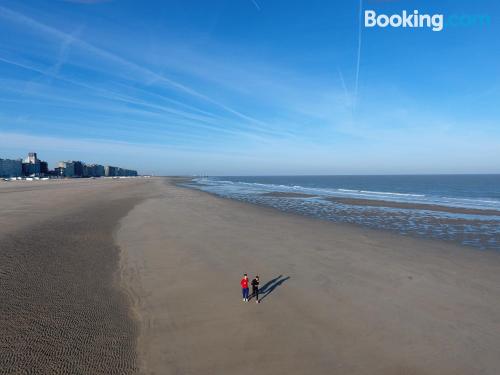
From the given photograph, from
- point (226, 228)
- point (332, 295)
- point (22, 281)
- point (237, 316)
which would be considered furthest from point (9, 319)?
point (226, 228)

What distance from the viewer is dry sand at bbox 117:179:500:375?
7332 mm

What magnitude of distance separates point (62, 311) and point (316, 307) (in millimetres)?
8501

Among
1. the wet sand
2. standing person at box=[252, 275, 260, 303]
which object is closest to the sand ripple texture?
the wet sand

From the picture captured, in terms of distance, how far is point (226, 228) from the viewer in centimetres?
2386

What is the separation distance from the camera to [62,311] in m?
9.54

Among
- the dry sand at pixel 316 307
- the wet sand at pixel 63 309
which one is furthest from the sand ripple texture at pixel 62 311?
the dry sand at pixel 316 307

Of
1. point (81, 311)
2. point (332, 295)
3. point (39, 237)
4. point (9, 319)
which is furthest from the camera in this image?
point (39, 237)

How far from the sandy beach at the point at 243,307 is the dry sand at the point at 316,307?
0.04 meters

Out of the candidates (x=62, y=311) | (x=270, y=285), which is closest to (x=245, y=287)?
(x=270, y=285)

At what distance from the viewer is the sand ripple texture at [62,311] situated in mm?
7117

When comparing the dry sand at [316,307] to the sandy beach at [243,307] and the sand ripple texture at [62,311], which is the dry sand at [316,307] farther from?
the sand ripple texture at [62,311]

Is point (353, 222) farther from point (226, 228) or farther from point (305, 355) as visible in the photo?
point (305, 355)

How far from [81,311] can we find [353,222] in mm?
24317

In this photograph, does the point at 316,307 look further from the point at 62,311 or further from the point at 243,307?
the point at 62,311
